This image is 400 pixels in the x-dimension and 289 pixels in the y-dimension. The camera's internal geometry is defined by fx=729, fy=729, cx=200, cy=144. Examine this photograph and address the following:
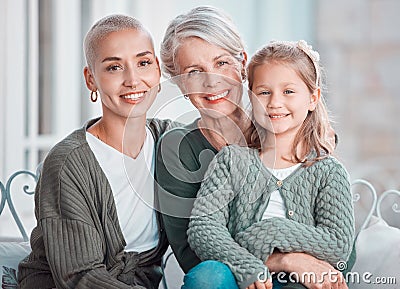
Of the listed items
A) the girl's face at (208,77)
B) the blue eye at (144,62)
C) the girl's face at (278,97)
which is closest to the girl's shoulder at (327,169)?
the girl's face at (278,97)

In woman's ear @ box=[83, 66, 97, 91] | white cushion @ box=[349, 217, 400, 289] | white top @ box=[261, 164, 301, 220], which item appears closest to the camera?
white top @ box=[261, 164, 301, 220]

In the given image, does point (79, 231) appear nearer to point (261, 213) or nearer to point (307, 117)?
point (261, 213)

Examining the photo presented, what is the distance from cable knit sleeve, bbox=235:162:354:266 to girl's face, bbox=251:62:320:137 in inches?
6.3

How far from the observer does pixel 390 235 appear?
2.07m

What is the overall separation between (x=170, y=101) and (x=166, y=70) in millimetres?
96

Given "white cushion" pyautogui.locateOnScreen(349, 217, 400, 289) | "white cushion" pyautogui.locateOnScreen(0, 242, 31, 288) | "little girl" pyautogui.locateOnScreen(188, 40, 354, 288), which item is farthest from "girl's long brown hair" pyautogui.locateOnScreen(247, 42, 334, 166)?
"white cushion" pyautogui.locateOnScreen(0, 242, 31, 288)

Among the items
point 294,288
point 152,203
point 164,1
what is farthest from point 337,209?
point 164,1

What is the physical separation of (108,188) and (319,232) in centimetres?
49

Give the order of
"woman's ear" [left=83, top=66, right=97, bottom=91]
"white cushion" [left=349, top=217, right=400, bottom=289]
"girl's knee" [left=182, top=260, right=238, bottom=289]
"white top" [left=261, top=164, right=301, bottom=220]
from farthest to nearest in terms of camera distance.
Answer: "white cushion" [left=349, top=217, right=400, bottom=289], "woman's ear" [left=83, top=66, right=97, bottom=91], "white top" [left=261, top=164, right=301, bottom=220], "girl's knee" [left=182, top=260, right=238, bottom=289]

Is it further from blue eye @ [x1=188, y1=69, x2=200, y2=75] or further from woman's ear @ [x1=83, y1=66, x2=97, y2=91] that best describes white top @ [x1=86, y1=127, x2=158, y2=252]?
blue eye @ [x1=188, y1=69, x2=200, y2=75]

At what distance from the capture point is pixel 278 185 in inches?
63.1

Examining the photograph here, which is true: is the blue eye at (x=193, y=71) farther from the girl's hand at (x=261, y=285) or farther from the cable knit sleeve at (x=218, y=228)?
the girl's hand at (x=261, y=285)

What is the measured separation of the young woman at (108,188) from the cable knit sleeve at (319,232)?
271 mm

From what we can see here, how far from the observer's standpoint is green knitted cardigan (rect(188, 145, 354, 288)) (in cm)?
153
